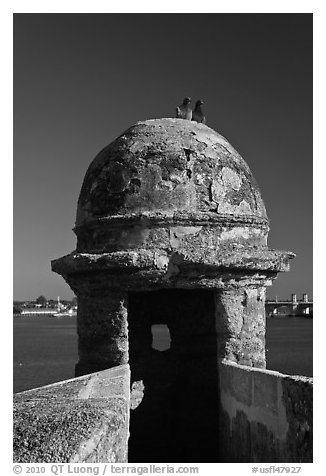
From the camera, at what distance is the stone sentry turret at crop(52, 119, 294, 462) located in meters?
6.04

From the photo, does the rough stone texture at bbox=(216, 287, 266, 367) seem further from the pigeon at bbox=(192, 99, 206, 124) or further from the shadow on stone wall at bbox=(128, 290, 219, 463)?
the pigeon at bbox=(192, 99, 206, 124)

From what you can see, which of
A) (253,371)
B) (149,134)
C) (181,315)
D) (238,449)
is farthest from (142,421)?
(149,134)

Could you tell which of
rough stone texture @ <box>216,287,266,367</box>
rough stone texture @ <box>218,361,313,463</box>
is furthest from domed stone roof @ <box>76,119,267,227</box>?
rough stone texture @ <box>218,361,313,463</box>

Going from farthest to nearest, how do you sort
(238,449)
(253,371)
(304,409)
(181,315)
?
1. (181,315)
2. (238,449)
3. (253,371)
4. (304,409)

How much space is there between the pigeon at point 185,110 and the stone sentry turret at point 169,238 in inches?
11.9

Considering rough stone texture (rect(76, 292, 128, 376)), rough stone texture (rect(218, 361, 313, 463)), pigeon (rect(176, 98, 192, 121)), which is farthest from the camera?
pigeon (rect(176, 98, 192, 121))

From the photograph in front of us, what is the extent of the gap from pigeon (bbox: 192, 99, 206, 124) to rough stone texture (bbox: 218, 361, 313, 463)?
2.80 m

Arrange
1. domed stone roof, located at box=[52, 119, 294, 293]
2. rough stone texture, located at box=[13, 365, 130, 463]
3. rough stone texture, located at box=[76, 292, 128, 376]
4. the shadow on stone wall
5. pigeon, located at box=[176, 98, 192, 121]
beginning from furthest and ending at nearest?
the shadow on stone wall < pigeon, located at box=[176, 98, 192, 121] < rough stone texture, located at box=[76, 292, 128, 376] < domed stone roof, located at box=[52, 119, 294, 293] < rough stone texture, located at box=[13, 365, 130, 463]

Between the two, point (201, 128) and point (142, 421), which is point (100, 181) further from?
point (142, 421)

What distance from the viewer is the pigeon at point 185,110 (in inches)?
285

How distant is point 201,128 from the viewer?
6.88 meters

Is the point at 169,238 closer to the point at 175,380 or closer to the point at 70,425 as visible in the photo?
the point at 70,425

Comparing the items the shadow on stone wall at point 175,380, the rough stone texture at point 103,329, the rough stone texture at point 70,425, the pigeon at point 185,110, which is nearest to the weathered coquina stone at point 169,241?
the rough stone texture at point 103,329
